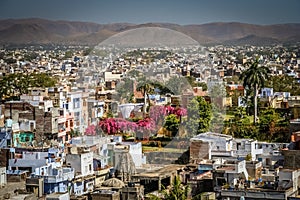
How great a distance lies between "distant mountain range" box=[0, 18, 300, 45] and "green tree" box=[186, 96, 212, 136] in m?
14.3

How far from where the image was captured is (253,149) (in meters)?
11.1

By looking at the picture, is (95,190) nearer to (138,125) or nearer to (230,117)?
(138,125)

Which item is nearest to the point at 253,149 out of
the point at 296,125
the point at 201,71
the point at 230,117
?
the point at 296,125

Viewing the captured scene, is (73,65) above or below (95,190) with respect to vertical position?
above

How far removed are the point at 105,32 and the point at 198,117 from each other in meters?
25.6

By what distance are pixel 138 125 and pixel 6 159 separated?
5008mm

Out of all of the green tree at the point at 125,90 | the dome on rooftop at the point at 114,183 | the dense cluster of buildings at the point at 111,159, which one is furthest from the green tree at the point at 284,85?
the dome on rooftop at the point at 114,183

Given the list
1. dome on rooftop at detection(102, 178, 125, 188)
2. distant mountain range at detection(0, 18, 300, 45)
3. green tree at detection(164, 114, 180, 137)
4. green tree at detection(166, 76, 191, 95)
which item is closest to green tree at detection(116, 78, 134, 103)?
green tree at detection(166, 76, 191, 95)

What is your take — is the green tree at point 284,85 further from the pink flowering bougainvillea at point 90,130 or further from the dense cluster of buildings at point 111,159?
the pink flowering bougainvillea at point 90,130

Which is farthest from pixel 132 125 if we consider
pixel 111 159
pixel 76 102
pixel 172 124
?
pixel 111 159

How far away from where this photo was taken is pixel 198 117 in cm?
1499

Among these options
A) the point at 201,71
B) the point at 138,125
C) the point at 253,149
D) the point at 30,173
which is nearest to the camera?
the point at 30,173

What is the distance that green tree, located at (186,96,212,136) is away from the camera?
14.5 meters

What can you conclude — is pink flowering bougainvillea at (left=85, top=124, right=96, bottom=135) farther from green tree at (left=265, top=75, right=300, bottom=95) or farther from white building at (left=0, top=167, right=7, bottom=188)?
green tree at (left=265, top=75, right=300, bottom=95)
